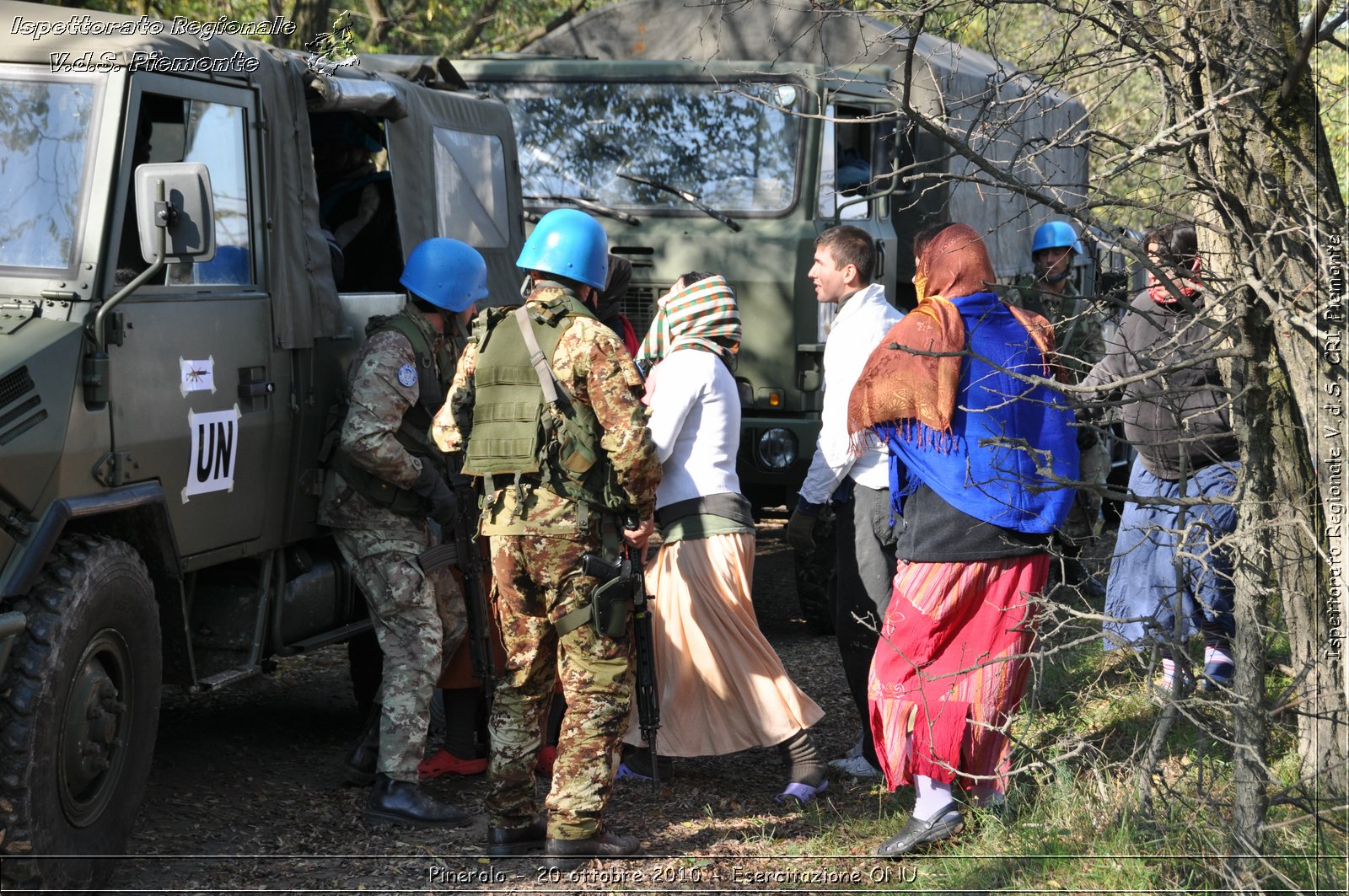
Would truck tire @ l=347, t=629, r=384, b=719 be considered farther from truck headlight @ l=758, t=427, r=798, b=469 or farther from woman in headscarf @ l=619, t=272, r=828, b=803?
truck headlight @ l=758, t=427, r=798, b=469

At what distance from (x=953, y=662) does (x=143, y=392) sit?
2.50m

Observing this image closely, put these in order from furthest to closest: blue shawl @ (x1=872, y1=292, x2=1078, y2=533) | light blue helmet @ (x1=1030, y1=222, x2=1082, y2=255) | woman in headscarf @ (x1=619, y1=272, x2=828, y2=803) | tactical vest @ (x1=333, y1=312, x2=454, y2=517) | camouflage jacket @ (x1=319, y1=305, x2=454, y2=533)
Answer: light blue helmet @ (x1=1030, y1=222, x2=1082, y2=255) → woman in headscarf @ (x1=619, y1=272, x2=828, y2=803) → tactical vest @ (x1=333, y1=312, x2=454, y2=517) → camouflage jacket @ (x1=319, y1=305, x2=454, y2=533) → blue shawl @ (x1=872, y1=292, x2=1078, y2=533)

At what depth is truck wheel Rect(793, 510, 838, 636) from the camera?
695 centimetres

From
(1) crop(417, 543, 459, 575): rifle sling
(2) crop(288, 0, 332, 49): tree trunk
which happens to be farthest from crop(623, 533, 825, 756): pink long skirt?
(2) crop(288, 0, 332, 49): tree trunk

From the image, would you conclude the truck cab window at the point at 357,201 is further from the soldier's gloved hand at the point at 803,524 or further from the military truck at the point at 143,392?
the soldier's gloved hand at the point at 803,524

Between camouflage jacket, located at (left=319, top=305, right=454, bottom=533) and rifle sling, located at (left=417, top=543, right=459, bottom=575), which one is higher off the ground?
camouflage jacket, located at (left=319, top=305, right=454, bottom=533)

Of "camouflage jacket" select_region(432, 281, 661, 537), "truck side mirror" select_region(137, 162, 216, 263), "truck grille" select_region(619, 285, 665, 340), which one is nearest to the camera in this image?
"truck side mirror" select_region(137, 162, 216, 263)

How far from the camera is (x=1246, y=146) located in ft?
11.6

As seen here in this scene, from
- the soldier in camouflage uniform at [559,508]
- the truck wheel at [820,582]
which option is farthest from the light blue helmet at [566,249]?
the truck wheel at [820,582]

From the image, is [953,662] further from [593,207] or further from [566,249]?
[593,207]

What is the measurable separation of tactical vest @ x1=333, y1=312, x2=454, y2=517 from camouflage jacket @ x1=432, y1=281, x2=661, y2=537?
27.0 inches

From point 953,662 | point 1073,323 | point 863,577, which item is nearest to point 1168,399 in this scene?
point 1073,323

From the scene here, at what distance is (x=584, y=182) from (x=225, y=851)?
433 centimetres

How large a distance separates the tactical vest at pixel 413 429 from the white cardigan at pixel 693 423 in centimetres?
76
